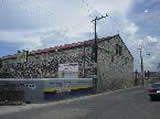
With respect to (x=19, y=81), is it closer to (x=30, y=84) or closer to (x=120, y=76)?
(x=30, y=84)

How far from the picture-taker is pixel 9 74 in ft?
142

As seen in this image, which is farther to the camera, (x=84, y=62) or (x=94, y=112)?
(x=84, y=62)

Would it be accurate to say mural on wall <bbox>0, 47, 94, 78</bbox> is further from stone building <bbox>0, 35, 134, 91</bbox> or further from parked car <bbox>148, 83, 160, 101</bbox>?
parked car <bbox>148, 83, 160, 101</bbox>

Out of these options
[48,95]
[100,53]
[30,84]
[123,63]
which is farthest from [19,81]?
[123,63]

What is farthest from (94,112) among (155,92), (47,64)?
(47,64)

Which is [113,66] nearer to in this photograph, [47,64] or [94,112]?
[47,64]

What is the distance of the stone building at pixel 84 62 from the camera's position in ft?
113

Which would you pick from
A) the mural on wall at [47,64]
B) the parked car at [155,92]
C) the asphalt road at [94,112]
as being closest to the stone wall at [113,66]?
the mural on wall at [47,64]

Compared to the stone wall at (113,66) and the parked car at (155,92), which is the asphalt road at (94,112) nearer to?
the parked car at (155,92)

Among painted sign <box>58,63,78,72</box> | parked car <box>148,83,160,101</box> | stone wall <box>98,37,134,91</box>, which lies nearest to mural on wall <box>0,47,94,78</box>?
painted sign <box>58,63,78,72</box>

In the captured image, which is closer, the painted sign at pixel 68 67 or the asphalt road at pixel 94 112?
the asphalt road at pixel 94 112

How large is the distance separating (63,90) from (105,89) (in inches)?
525

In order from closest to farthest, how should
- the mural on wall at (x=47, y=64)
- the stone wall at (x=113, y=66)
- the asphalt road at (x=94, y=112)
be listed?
the asphalt road at (x=94, y=112), the mural on wall at (x=47, y=64), the stone wall at (x=113, y=66)

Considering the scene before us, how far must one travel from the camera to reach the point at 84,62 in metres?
34.2
